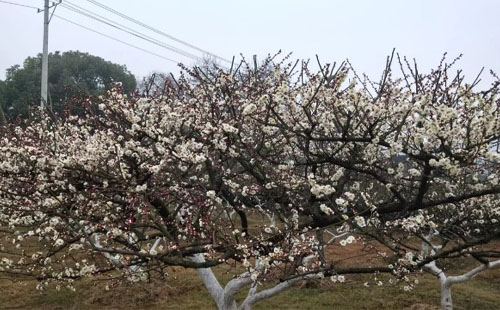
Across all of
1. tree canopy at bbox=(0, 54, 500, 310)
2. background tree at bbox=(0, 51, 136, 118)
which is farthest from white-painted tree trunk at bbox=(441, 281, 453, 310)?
background tree at bbox=(0, 51, 136, 118)

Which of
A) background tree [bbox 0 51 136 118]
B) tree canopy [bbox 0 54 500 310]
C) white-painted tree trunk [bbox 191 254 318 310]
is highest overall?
background tree [bbox 0 51 136 118]

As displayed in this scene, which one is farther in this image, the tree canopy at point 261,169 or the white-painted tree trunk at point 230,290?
the white-painted tree trunk at point 230,290

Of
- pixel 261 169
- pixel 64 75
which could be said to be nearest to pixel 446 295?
pixel 261 169

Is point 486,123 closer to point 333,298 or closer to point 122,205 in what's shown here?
point 122,205

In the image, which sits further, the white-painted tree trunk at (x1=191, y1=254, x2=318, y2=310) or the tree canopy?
the white-painted tree trunk at (x1=191, y1=254, x2=318, y2=310)

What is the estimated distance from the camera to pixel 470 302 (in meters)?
11.1

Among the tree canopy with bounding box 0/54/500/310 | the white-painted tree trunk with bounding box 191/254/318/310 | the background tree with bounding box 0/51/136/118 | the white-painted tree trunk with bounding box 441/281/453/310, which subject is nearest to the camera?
the tree canopy with bounding box 0/54/500/310

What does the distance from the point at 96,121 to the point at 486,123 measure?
→ 5.42 meters

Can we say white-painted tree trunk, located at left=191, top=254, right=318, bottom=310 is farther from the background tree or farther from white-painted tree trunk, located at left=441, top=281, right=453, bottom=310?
the background tree

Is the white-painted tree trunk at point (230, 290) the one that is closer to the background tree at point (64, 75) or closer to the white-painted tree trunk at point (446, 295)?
the white-painted tree trunk at point (446, 295)

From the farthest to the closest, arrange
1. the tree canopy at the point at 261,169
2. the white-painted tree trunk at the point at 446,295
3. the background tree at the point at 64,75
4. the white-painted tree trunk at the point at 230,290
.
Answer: the background tree at the point at 64,75, the white-painted tree trunk at the point at 446,295, the white-painted tree trunk at the point at 230,290, the tree canopy at the point at 261,169

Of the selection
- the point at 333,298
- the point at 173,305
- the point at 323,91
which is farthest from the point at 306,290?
the point at 323,91

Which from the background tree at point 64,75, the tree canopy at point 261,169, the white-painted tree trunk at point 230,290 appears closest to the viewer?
the tree canopy at point 261,169

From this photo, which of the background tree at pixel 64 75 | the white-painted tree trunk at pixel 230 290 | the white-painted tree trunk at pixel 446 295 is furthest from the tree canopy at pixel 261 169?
the background tree at pixel 64 75
